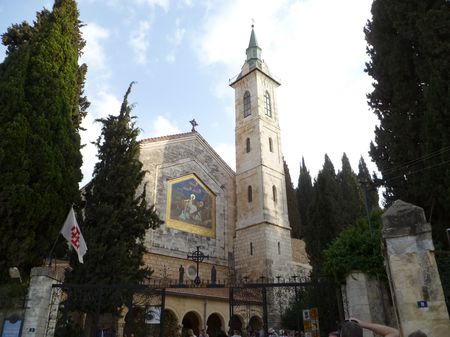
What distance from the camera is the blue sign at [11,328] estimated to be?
8289 mm

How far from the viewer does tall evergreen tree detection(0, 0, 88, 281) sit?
10.0 metres

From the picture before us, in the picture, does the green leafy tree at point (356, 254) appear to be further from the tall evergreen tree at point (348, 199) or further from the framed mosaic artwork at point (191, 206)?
the framed mosaic artwork at point (191, 206)

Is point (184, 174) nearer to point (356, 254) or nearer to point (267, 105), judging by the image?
point (267, 105)

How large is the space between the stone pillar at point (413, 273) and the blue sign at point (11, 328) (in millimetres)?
7885

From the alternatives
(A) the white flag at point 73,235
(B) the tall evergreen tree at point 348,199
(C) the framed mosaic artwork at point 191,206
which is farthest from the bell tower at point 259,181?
(A) the white flag at point 73,235

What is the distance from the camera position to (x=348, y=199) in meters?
27.7

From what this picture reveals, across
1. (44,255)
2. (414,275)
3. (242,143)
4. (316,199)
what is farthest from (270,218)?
(414,275)

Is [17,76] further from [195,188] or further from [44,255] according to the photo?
[195,188]

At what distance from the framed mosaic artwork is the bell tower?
2007mm

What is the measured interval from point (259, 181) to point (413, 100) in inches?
561

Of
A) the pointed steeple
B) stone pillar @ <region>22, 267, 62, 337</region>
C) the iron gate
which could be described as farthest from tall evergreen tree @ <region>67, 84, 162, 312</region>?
the pointed steeple

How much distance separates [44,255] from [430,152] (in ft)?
35.4

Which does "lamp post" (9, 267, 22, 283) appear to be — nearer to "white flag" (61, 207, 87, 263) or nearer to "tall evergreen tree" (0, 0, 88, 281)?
"tall evergreen tree" (0, 0, 88, 281)

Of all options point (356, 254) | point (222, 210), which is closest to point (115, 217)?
point (356, 254)
